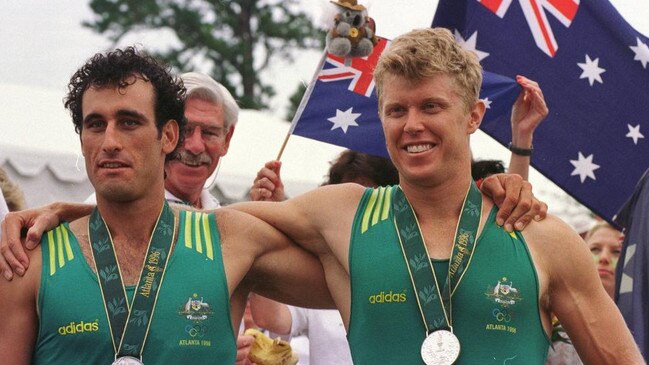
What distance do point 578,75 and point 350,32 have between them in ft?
6.01

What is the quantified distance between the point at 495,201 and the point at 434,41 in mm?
702

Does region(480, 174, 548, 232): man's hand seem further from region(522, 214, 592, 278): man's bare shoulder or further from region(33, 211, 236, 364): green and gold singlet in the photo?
region(33, 211, 236, 364): green and gold singlet

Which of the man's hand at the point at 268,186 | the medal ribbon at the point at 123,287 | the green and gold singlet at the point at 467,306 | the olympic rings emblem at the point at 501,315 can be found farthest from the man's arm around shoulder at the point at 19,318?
the olympic rings emblem at the point at 501,315

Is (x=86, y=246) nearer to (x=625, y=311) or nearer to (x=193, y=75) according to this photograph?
(x=193, y=75)

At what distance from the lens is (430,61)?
5355 millimetres

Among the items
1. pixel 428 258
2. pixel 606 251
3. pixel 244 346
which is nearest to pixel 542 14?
pixel 606 251

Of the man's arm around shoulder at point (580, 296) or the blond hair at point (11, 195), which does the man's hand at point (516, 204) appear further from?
the blond hair at point (11, 195)

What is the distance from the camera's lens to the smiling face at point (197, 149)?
6.91 m

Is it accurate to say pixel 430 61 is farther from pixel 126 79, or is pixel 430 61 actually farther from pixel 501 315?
pixel 126 79

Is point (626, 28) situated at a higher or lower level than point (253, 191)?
higher

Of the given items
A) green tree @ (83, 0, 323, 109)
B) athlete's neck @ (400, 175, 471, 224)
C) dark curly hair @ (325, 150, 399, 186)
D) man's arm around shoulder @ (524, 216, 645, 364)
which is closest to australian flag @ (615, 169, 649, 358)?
dark curly hair @ (325, 150, 399, 186)

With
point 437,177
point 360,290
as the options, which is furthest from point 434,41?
point 360,290

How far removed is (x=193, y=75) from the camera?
7266mm

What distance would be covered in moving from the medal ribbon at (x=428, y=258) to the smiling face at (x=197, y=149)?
5.54 ft
